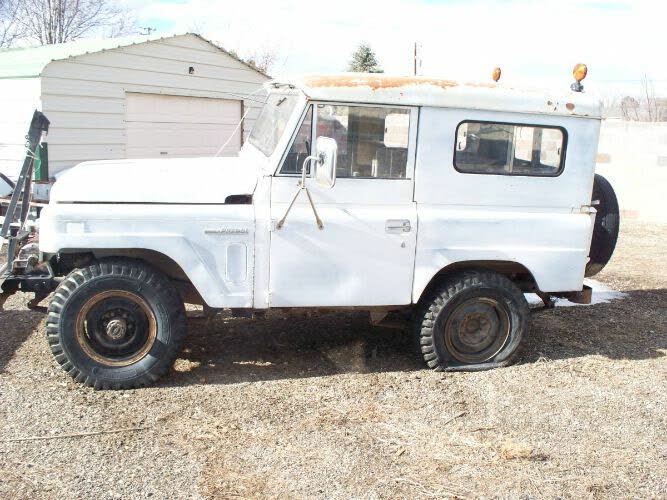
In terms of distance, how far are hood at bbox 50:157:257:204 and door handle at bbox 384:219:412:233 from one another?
0.99m

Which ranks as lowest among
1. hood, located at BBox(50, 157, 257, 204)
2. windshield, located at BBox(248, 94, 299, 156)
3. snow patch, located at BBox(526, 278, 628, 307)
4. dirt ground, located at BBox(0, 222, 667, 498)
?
dirt ground, located at BBox(0, 222, 667, 498)

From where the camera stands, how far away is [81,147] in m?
12.1

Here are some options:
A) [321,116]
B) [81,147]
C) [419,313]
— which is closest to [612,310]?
[419,313]

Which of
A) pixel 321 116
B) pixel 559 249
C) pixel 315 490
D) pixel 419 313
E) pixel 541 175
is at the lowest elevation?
pixel 315 490

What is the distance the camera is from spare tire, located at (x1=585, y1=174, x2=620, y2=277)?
5840 mm

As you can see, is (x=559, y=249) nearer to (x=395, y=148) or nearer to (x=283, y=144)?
(x=395, y=148)

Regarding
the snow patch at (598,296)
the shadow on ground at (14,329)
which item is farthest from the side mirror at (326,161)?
the snow patch at (598,296)

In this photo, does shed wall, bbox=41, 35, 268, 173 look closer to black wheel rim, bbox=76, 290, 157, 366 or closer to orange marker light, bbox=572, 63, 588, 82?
orange marker light, bbox=572, 63, 588, 82

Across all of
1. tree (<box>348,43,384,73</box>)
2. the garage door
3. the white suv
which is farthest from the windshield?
tree (<box>348,43,384,73</box>)

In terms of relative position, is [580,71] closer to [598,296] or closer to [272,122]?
[272,122]

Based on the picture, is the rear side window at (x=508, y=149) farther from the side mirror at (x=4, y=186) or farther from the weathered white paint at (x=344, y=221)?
the side mirror at (x=4, y=186)

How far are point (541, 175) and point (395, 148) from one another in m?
1.17

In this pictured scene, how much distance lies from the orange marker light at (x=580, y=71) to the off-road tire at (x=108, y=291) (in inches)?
137

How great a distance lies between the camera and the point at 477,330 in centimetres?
552
